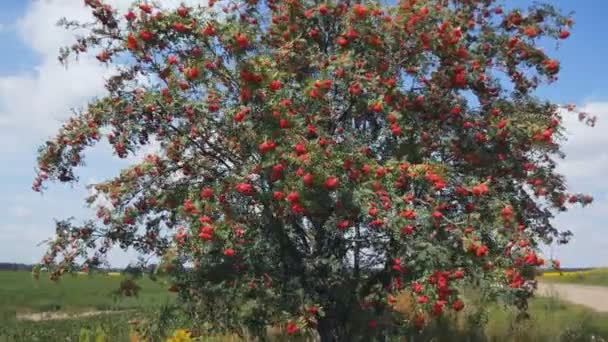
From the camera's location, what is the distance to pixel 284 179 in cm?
839

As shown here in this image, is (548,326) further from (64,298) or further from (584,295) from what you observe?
(64,298)

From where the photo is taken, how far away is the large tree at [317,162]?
28.3 ft

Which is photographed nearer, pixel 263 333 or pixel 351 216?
pixel 351 216

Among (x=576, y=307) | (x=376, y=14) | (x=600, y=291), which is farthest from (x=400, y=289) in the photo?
(x=600, y=291)

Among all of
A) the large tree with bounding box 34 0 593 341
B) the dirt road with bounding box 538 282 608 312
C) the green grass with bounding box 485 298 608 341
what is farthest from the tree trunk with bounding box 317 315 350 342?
the dirt road with bounding box 538 282 608 312

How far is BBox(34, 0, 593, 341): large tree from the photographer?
8625 mm

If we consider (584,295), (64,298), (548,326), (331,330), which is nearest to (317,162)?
(331,330)

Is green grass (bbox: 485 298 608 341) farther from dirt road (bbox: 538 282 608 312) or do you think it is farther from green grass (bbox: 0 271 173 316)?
green grass (bbox: 0 271 173 316)

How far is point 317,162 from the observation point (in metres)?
8.27

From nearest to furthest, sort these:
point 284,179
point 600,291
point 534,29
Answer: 1. point 284,179
2. point 534,29
3. point 600,291

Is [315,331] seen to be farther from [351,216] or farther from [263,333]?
[351,216]

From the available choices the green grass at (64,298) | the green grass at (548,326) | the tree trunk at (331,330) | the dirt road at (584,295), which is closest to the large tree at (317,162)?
the tree trunk at (331,330)

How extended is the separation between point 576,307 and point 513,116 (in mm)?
8097

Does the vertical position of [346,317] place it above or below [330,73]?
below
